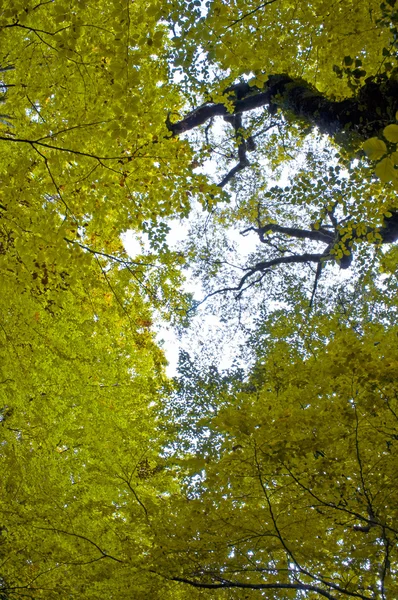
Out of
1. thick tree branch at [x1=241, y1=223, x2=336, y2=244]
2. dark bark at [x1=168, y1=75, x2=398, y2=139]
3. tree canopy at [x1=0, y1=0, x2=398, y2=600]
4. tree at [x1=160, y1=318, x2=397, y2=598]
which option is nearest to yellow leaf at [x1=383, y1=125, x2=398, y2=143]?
tree canopy at [x1=0, y1=0, x2=398, y2=600]

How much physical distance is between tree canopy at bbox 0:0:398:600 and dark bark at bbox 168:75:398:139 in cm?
2

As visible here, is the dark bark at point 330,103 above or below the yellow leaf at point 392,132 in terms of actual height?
above

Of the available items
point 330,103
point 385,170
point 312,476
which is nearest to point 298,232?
point 330,103

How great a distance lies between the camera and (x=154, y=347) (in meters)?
6.14

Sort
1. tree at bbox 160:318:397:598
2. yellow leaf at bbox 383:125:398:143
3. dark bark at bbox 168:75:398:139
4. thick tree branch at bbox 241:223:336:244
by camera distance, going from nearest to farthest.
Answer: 1. yellow leaf at bbox 383:125:398:143
2. tree at bbox 160:318:397:598
3. dark bark at bbox 168:75:398:139
4. thick tree branch at bbox 241:223:336:244

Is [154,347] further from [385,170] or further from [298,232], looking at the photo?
[385,170]

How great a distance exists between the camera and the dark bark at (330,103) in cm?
396

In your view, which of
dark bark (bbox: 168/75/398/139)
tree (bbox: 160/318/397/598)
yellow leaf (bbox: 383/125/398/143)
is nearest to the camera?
yellow leaf (bbox: 383/125/398/143)

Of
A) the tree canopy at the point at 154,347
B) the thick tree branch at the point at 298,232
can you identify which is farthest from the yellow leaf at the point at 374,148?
the thick tree branch at the point at 298,232

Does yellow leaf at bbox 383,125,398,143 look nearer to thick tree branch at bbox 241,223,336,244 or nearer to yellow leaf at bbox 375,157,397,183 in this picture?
yellow leaf at bbox 375,157,397,183

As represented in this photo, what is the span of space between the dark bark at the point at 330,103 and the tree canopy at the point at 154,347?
2 cm

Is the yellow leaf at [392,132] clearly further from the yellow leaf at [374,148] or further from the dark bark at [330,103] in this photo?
the dark bark at [330,103]

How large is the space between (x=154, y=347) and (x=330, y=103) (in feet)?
12.3

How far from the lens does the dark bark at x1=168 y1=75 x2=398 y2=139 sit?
3965mm
